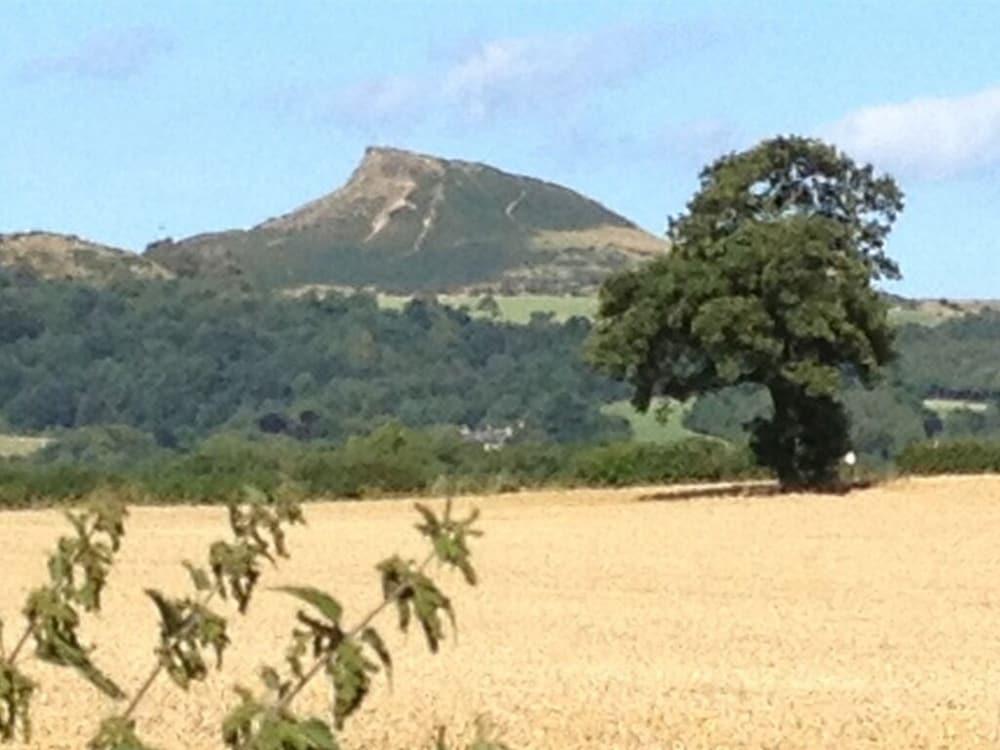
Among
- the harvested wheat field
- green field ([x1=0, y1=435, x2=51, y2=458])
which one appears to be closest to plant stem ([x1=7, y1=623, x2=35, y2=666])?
the harvested wheat field

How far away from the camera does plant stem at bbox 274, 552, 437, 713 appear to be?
378cm

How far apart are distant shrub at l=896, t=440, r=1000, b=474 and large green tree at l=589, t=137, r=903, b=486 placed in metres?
6.81

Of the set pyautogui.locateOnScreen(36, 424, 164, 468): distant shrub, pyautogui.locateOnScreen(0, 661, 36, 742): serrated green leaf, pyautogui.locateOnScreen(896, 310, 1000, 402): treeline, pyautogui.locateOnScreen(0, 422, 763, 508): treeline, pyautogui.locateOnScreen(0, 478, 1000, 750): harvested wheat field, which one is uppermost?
pyautogui.locateOnScreen(896, 310, 1000, 402): treeline

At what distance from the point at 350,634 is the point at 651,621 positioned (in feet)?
98.8

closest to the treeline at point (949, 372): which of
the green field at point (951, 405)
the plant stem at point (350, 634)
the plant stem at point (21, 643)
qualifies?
the green field at point (951, 405)

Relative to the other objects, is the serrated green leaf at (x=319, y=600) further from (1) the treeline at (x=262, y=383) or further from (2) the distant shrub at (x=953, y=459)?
(1) the treeline at (x=262, y=383)

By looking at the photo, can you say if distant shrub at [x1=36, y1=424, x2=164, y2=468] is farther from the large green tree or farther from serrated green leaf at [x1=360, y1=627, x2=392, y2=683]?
serrated green leaf at [x1=360, y1=627, x2=392, y2=683]

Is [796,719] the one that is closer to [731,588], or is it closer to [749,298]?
[731,588]

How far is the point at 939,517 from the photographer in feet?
188

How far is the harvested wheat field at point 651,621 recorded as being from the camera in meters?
20.3

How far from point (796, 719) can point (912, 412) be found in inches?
4640

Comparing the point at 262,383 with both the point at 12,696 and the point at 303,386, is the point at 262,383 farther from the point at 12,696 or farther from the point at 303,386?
the point at 12,696

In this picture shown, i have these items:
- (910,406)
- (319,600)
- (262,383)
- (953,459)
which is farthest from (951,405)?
(319,600)

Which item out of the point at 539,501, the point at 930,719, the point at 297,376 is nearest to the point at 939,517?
the point at 539,501
